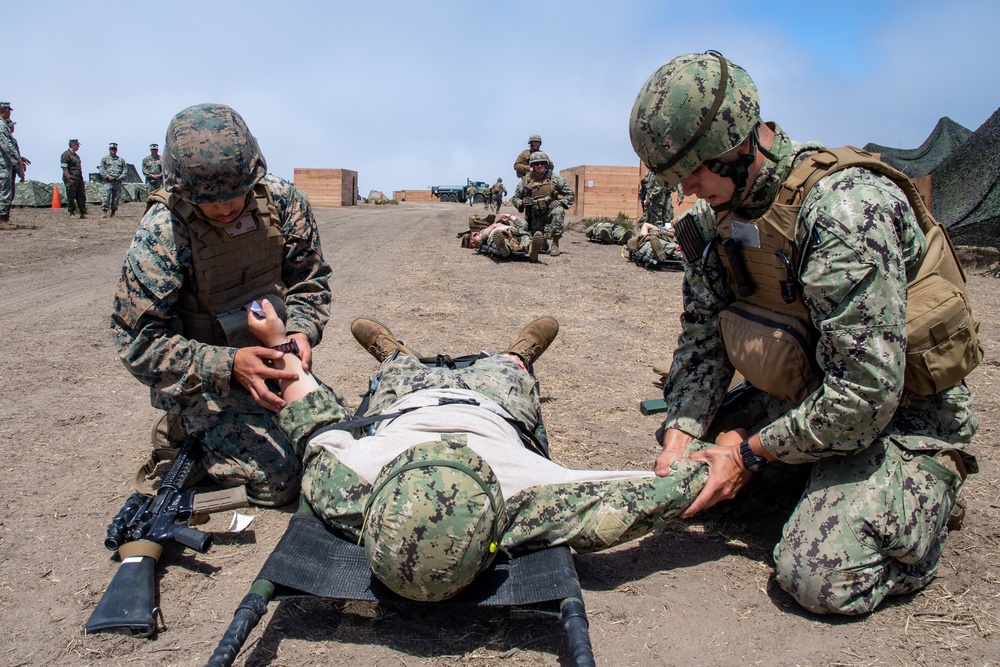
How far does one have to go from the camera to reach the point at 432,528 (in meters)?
2.19


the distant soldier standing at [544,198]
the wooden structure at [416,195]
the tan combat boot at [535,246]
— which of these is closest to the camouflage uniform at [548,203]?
the distant soldier standing at [544,198]

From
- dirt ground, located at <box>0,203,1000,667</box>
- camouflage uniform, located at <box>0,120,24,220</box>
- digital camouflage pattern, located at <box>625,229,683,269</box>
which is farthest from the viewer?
camouflage uniform, located at <box>0,120,24,220</box>

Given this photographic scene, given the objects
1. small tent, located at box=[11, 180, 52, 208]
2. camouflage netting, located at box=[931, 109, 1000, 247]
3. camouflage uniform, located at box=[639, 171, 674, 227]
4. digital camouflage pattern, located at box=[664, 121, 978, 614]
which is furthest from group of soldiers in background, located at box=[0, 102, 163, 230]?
camouflage netting, located at box=[931, 109, 1000, 247]

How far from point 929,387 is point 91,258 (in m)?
10.7

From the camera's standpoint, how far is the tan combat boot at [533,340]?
13.9 ft

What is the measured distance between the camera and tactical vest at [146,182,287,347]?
3.36 meters

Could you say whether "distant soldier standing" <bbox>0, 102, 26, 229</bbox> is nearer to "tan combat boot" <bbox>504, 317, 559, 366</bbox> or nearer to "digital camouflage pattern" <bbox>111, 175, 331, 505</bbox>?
"digital camouflage pattern" <bbox>111, 175, 331, 505</bbox>

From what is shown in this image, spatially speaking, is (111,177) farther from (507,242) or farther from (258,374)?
(258,374)

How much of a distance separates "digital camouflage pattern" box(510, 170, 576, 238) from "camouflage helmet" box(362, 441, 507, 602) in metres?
11.0

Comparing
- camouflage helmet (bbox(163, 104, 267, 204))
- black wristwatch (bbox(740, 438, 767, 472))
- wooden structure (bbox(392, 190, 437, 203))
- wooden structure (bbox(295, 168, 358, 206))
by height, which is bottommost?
wooden structure (bbox(392, 190, 437, 203))

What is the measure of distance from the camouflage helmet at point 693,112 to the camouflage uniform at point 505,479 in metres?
1.17

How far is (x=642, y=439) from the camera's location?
13.5ft

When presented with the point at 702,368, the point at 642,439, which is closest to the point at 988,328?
the point at 642,439

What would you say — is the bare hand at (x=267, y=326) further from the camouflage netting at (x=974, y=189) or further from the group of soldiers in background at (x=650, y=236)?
the camouflage netting at (x=974, y=189)
